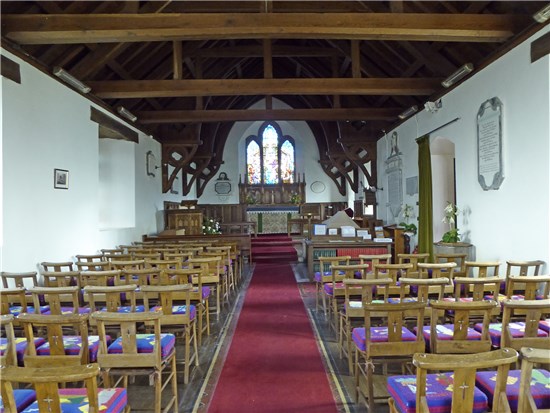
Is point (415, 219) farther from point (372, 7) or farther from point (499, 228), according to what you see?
point (372, 7)

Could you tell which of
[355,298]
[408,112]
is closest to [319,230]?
[355,298]

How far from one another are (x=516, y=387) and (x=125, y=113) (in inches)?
296

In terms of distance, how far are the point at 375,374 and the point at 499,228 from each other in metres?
3.06

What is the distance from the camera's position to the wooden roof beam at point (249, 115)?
8516 mm

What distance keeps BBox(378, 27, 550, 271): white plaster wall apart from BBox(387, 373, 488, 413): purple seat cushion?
2989 millimetres

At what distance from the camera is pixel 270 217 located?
48.7 feet

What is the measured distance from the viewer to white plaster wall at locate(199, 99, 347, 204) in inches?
620

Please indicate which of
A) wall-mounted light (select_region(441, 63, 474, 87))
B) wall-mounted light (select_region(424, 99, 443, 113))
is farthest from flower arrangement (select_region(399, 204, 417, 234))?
wall-mounted light (select_region(441, 63, 474, 87))

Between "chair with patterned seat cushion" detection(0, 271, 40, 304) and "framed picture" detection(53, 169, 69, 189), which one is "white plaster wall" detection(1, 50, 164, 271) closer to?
"framed picture" detection(53, 169, 69, 189)

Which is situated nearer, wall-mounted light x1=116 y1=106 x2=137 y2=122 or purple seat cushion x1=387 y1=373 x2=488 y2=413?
purple seat cushion x1=387 y1=373 x2=488 y2=413

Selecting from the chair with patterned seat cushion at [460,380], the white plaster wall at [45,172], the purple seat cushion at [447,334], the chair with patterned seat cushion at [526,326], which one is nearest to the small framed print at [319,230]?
the white plaster wall at [45,172]

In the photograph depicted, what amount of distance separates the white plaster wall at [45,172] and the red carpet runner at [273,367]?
9.35ft

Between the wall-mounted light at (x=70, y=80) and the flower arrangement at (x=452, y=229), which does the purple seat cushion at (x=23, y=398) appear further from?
the flower arrangement at (x=452, y=229)

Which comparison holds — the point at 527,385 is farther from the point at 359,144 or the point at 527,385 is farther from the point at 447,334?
the point at 359,144
